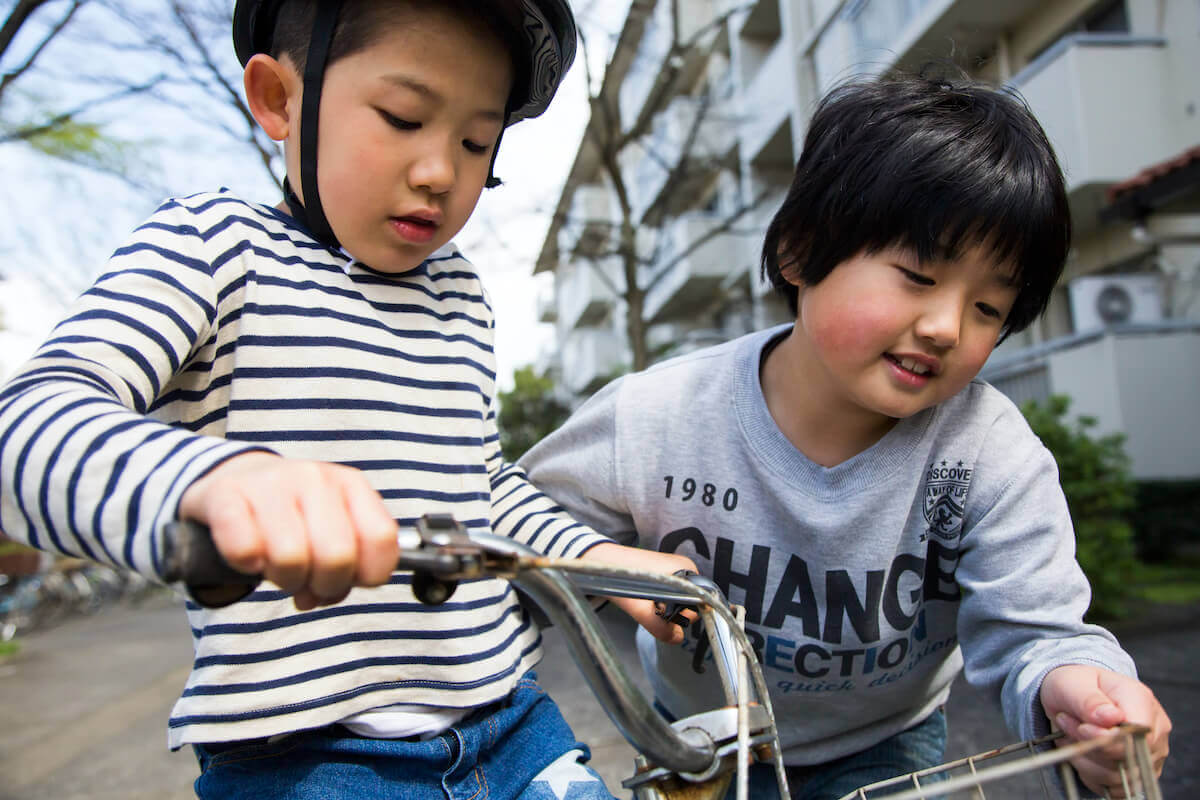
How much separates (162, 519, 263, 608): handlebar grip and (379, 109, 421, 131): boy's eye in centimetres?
75

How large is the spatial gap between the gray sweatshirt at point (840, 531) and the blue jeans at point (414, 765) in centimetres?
53

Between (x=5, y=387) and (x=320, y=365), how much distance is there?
0.47m

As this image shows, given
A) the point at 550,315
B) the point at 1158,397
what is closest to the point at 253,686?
the point at 1158,397

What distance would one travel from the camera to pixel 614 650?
81 cm

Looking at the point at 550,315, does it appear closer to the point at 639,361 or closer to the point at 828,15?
the point at 828,15

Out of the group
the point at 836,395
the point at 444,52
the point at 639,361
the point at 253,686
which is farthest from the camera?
the point at 639,361

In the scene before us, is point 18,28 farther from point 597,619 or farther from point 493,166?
point 597,619

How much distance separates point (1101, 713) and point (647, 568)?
0.66m

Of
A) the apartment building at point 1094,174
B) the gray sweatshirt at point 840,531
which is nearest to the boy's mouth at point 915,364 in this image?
the gray sweatshirt at point 840,531

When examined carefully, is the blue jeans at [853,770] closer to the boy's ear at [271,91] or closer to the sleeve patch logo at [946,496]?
the sleeve patch logo at [946,496]

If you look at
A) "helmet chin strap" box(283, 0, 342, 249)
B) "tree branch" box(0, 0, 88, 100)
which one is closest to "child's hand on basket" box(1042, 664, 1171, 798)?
"helmet chin strap" box(283, 0, 342, 249)

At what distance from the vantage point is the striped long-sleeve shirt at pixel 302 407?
3.18 ft

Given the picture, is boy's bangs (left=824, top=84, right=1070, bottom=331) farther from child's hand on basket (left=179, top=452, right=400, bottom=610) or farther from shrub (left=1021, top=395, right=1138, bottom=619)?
shrub (left=1021, top=395, right=1138, bottom=619)

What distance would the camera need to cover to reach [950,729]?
12.3ft
